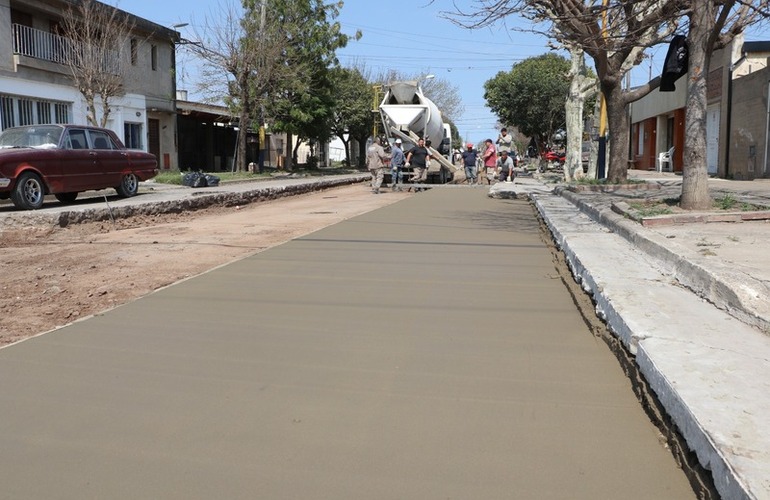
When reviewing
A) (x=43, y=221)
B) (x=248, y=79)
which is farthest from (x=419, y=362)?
(x=248, y=79)

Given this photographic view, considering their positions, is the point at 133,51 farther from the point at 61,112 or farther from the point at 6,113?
the point at 6,113

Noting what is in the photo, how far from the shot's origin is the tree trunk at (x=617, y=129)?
16891 mm

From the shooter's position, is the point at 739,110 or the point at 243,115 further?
the point at 243,115

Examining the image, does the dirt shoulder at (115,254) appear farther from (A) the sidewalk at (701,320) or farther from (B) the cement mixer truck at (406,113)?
(B) the cement mixer truck at (406,113)

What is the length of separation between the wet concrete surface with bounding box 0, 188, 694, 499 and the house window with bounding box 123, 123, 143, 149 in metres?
24.5

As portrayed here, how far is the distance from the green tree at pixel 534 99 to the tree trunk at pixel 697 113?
101 feet

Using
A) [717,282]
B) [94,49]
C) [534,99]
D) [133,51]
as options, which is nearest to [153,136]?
[133,51]

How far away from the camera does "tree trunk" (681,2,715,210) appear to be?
10.0 metres

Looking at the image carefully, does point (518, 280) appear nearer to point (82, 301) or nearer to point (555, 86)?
point (82, 301)

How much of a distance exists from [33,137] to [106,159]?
1.73 meters

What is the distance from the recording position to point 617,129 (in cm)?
1742

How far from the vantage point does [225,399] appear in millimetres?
3914

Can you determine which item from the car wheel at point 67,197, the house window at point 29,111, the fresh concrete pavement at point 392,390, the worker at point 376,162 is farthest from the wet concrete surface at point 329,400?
the house window at point 29,111

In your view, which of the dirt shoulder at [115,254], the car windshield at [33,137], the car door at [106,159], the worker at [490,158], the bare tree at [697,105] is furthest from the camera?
the worker at [490,158]
